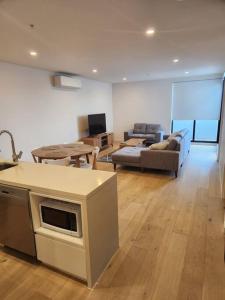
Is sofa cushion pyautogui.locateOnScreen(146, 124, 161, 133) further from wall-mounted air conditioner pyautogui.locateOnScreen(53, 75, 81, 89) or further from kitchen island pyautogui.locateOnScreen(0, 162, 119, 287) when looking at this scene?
kitchen island pyautogui.locateOnScreen(0, 162, 119, 287)

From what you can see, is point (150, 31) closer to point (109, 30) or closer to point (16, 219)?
point (109, 30)

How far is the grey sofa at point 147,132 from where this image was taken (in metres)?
7.43

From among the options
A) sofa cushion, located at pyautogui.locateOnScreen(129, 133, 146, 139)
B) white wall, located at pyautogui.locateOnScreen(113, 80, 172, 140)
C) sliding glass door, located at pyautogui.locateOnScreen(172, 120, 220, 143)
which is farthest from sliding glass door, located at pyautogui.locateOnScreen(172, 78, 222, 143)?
sofa cushion, located at pyautogui.locateOnScreen(129, 133, 146, 139)

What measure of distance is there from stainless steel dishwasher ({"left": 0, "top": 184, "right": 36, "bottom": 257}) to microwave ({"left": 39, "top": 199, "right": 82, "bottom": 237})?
0.48 ft

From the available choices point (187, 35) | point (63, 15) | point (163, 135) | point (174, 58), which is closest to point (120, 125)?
point (163, 135)

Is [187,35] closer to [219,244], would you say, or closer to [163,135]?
[219,244]

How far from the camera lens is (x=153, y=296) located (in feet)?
5.37

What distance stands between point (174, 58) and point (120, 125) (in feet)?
16.0

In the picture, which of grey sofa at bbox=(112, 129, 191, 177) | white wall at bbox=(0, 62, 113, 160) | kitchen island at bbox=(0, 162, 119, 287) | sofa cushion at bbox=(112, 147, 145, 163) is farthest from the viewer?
sofa cushion at bbox=(112, 147, 145, 163)

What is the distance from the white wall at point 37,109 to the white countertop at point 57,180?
105 inches

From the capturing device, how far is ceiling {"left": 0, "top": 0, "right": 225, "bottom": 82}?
Result: 201cm

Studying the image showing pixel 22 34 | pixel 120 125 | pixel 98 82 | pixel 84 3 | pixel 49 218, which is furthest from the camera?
pixel 120 125

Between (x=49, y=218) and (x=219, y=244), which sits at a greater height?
(x=49, y=218)

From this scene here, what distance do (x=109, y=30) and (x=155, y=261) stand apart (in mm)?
2839
